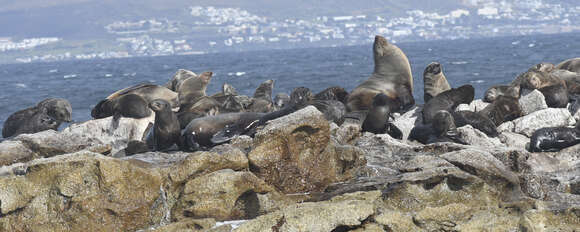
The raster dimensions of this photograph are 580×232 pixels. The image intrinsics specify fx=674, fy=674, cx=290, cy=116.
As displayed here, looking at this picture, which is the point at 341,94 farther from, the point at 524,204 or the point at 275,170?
the point at 524,204

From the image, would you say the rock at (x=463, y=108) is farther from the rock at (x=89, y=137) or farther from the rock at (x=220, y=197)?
the rock at (x=220, y=197)

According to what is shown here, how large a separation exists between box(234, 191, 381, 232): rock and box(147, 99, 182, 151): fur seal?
14.0 feet

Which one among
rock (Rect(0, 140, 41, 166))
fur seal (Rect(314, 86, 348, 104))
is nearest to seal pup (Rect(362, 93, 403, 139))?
fur seal (Rect(314, 86, 348, 104))

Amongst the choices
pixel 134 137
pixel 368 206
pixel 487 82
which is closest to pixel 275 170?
pixel 368 206

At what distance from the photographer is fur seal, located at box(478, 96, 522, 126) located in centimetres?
1087

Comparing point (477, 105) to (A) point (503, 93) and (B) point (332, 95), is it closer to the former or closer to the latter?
(A) point (503, 93)

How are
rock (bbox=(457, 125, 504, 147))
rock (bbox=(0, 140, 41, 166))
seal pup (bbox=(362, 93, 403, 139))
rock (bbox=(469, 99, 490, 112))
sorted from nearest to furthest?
rock (bbox=(0, 140, 41, 166)) < rock (bbox=(457, 125, 504, 147)) < seal pup (bbox=(362, 93, 403, 139)) < rock (bbox=(469, 99, 490, 112))

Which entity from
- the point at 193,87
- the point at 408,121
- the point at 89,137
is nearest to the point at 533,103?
the point at 408,121

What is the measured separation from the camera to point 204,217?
618 centimetres

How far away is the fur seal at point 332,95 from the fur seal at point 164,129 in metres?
3.83

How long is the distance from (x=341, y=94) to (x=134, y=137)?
14.2 feet

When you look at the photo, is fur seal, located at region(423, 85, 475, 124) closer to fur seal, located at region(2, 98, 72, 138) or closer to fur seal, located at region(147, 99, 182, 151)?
fur seal, located at region(147, 99, 182, 151)

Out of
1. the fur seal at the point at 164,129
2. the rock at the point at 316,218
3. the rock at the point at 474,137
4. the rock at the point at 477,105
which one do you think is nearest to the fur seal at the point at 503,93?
the rock at the point at 477,105

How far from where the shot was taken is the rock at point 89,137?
8.21 metres
